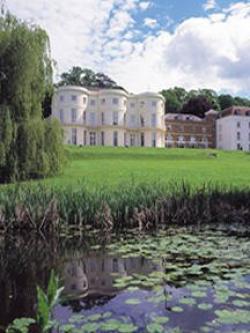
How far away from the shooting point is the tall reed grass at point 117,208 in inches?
436

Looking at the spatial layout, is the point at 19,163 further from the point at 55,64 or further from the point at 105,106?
the point at 105,106

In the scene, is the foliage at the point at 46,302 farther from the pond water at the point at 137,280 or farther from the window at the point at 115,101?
the window at the point at 115,101

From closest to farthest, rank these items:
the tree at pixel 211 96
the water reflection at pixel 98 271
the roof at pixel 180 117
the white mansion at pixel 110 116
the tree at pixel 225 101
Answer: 1. the water reflection at pixel 98 271
2. the white mansion at pixel 110 116
3. the roof at pixel 180 117
4. the tree at pixel 211 96
5. the tree at pixel 225 101

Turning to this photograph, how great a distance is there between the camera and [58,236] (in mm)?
10828

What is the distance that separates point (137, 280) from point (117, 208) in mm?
4710

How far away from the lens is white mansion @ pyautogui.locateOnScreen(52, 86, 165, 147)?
66.6 meters

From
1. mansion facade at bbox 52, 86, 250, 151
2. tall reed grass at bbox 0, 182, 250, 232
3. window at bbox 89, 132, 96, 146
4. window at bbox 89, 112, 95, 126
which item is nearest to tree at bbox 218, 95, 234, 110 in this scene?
mansion facade at bbox 52, 86, 250, 151

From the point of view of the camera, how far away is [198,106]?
295 ft

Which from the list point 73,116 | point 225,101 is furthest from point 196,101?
point 73,116

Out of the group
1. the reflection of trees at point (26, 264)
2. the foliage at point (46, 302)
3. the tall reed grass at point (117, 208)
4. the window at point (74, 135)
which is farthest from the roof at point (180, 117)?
the foliage at point (46, 302)

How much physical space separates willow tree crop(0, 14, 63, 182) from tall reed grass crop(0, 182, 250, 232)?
22.7ft

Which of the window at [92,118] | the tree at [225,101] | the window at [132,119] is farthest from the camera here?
the tree at [225,101]

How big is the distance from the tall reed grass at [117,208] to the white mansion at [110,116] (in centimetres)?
5387

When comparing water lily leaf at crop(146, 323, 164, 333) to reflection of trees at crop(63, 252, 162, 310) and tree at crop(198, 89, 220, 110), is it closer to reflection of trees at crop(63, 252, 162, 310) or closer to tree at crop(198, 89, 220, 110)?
reflection of trees at crop(63, 252, 162, 310)
